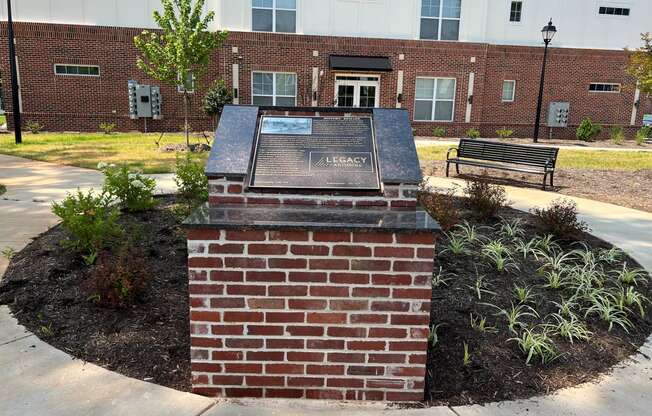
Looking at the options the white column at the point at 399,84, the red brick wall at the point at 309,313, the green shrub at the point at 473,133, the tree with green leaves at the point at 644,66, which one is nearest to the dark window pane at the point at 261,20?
the white column at the point at 399,84

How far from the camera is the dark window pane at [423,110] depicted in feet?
78.7

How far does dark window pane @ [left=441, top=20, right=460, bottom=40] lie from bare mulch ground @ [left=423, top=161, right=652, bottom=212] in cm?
1267

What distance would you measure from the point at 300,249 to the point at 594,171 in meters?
11.7

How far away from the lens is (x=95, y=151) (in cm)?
1405

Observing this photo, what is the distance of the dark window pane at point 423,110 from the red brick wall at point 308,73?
43cm

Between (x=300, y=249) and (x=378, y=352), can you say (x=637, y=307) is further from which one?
(x=300, y=249)

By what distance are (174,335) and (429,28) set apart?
2269cm

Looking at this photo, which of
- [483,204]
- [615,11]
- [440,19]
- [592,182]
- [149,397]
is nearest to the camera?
[149,397]

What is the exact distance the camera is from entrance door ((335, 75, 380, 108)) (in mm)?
22938

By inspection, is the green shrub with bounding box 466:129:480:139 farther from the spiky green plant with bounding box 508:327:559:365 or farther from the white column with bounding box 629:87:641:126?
the spiky green plant with bounding box 508:327:559:365

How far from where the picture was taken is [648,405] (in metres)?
2.97

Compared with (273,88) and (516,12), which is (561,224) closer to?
(273,88)

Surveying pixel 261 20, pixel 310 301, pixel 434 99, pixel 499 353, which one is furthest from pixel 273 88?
pixel 310 301

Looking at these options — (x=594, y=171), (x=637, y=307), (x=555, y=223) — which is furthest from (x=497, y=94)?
(x=637, y=307)
